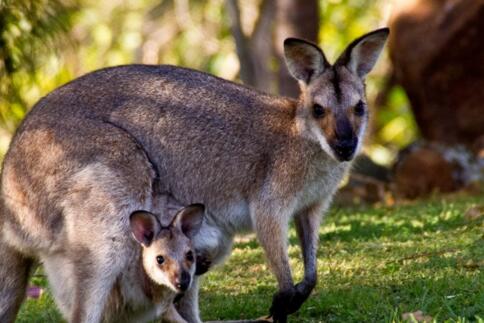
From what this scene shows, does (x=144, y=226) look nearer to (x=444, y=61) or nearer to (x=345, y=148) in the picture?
(x=345, y=148)

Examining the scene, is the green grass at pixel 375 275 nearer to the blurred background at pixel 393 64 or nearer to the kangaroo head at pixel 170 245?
the kangaroo head at pixel 170 245

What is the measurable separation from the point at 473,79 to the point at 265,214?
817 centimetres

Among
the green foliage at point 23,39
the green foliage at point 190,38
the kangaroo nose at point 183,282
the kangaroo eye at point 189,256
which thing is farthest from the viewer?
the green foliage at point 190,38

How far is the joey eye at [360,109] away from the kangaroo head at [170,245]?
1.25 m

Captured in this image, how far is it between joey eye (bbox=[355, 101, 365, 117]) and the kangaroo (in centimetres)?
2

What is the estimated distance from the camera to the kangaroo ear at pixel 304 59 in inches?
295

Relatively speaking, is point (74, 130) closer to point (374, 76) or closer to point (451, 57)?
point (451, 57)

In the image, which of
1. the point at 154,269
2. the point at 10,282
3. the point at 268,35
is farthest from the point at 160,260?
the point at 268,35


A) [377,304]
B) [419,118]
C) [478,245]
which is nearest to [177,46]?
[419,118]

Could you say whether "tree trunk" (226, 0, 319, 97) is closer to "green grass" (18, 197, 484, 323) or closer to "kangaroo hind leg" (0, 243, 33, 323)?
"green grass" (18, 197, 484, 323)

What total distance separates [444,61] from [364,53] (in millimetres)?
7182

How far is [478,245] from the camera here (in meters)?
8.53

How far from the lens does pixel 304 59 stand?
7.61 m

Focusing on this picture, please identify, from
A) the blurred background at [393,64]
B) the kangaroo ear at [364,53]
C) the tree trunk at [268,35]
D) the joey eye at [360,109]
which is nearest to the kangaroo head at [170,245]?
the joey eye at [360,109]
